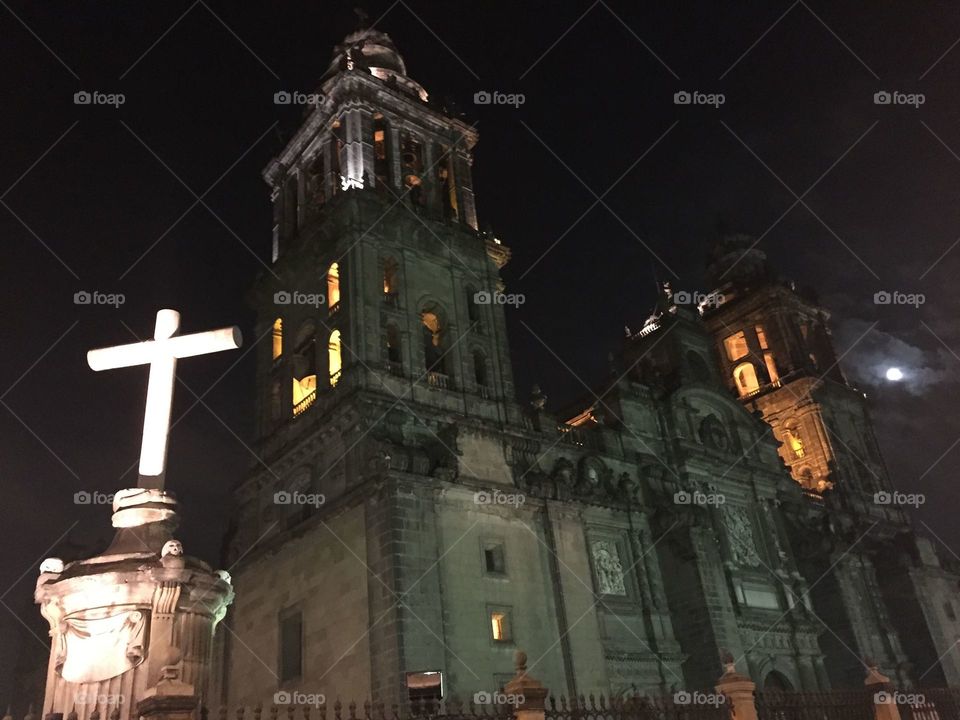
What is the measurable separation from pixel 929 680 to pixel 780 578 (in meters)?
10.5

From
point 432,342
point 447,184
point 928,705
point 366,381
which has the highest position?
point 447,184

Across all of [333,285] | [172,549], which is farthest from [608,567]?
[172,549]

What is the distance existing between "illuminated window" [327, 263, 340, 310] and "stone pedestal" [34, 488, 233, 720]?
20.9 m

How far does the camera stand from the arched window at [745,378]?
2062 inches

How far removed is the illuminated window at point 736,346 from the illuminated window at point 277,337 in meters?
33.5

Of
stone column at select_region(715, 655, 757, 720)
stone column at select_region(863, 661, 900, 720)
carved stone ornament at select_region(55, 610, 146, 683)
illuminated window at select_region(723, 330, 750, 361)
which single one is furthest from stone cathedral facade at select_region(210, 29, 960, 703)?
illuminated window at select_region(723, 330, 750, 361)

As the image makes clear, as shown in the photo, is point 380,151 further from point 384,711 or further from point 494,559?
point 384,711

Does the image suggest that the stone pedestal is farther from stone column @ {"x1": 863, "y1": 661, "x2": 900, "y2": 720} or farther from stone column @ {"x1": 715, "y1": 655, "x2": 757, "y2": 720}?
stone column @ {"x1": 863, "y1": 661, "x2": 900, "y2": 720}

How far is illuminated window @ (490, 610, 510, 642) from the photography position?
937 inches

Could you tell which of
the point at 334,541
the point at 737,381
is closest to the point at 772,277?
the point at 737,381

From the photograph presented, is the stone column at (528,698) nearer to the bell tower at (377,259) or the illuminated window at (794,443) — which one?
the bell tower at (377,259)

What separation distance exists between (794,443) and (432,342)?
1133 inches

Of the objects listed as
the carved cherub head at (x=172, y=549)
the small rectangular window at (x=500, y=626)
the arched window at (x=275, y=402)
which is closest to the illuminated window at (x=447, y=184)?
the arched window at (x=275, y=402)

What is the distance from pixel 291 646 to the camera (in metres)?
25.4
